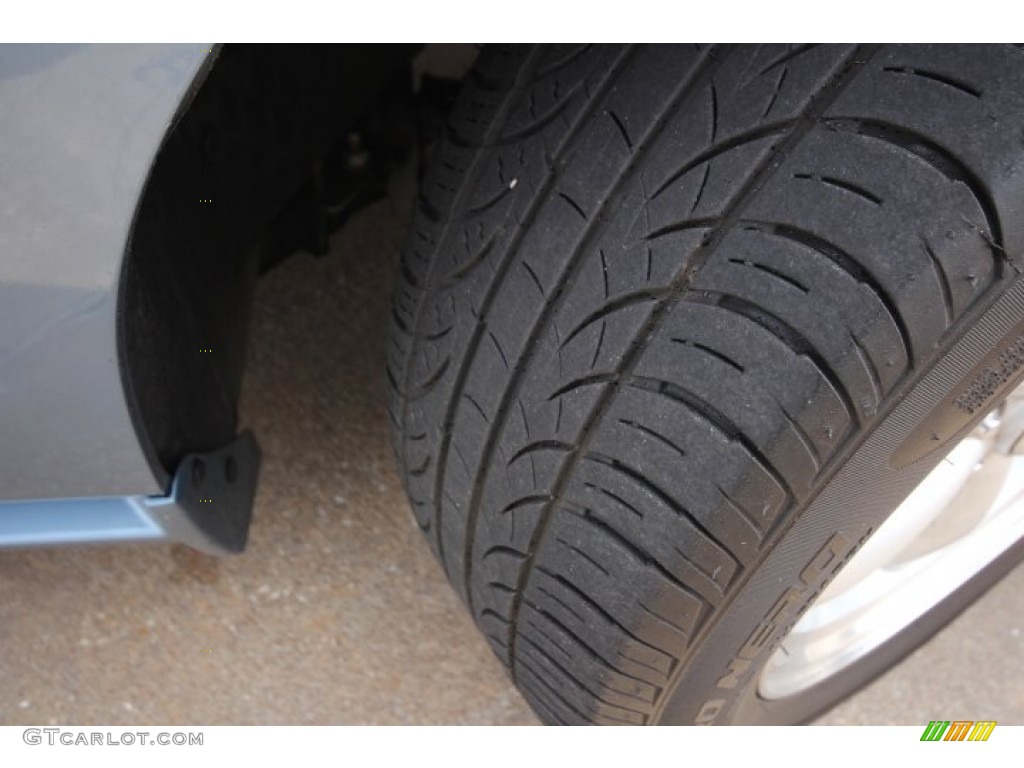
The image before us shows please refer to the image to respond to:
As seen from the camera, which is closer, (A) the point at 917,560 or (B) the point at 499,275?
(B) the point at 499,275

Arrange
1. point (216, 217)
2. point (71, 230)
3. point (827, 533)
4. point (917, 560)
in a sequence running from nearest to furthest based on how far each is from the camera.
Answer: point (71, 230) < point (827, 533) < point (216, 217) < point (917, 560)

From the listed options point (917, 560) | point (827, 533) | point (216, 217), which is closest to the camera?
point (827, 533)

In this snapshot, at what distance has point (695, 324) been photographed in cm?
69

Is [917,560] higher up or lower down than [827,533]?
lower down

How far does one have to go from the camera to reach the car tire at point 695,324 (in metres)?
0.62

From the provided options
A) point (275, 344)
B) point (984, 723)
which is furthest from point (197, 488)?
point (984, 723)
